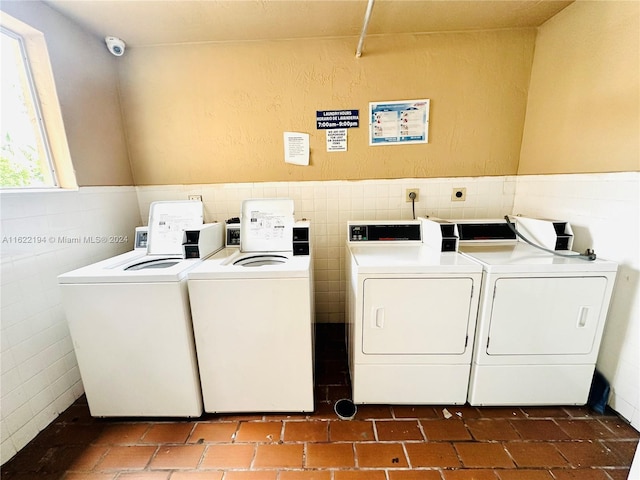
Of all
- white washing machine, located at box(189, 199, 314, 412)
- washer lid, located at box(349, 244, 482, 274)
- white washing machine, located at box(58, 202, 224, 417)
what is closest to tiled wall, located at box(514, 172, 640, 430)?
washer lid, located at box(349, 244, 482, 274)

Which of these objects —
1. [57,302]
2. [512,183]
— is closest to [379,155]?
[512,183]

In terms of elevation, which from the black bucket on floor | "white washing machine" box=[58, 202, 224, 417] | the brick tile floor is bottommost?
the brick tile floor

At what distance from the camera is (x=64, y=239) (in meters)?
1.62

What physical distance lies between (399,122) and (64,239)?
252 centimetres

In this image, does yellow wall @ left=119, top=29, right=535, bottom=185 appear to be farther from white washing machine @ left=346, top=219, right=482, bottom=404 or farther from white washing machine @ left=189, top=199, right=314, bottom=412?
white washing machine @ left=189, top=199, right=314, bottom=412

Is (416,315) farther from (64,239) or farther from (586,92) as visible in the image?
(64,239)

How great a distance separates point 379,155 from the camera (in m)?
2.11

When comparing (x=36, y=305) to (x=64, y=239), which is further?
(x=64, y=239)

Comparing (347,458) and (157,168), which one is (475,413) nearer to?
(347,458)

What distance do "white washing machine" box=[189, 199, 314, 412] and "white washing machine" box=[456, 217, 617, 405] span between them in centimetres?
102

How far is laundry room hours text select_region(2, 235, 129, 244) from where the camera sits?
1.36 meters

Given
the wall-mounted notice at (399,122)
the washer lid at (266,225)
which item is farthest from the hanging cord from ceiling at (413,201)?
the washer lid at (266,225)

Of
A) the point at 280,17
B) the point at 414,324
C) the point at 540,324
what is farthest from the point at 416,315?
the point at 280,17

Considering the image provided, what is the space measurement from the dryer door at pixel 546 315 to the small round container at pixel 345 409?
34.6 inches
